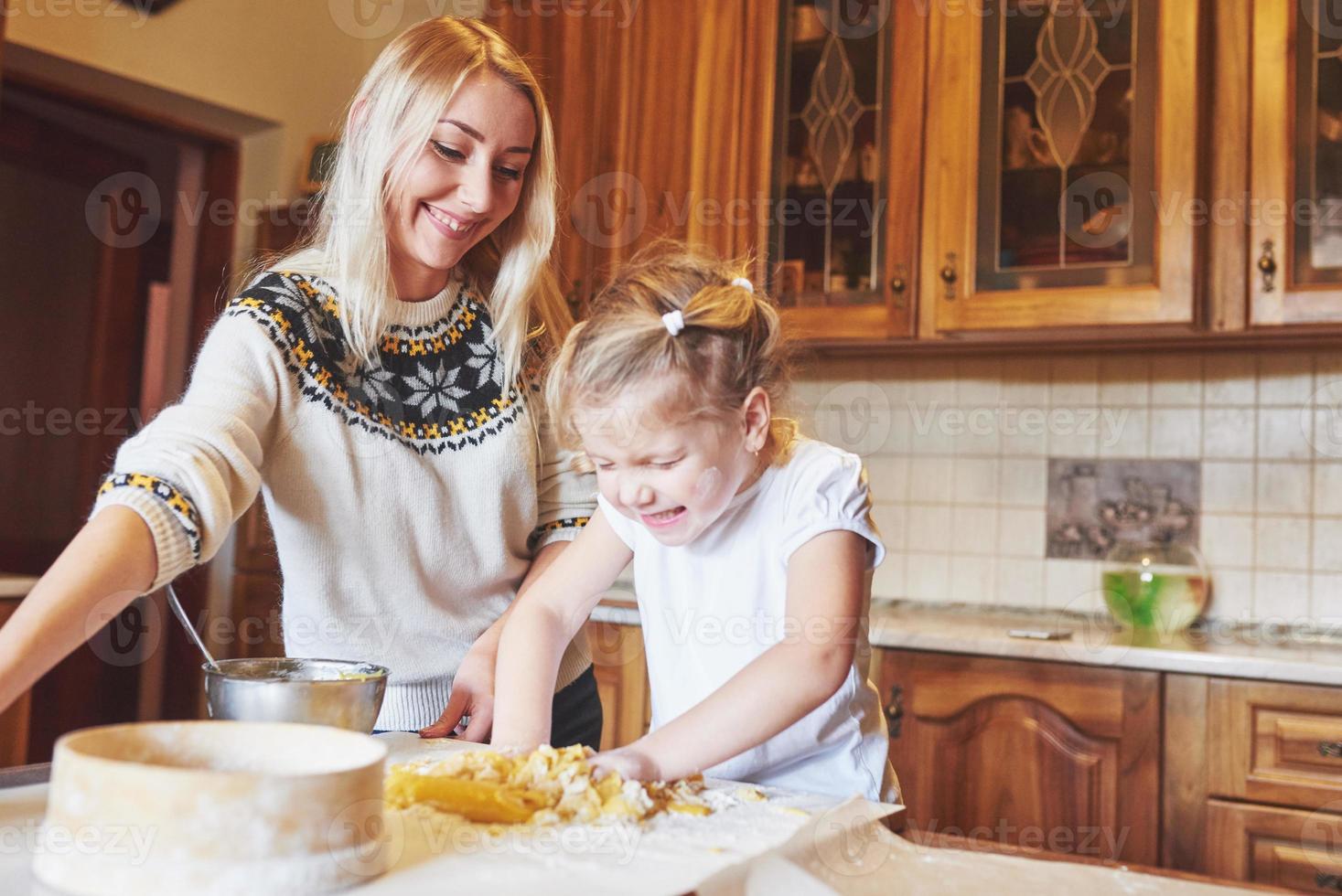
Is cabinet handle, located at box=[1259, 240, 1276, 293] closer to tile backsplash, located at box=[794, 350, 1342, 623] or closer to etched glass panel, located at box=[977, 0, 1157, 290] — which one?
etched glass panel, located at box=[977, 0, 1157, 290]

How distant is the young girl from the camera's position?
1006 millimetres

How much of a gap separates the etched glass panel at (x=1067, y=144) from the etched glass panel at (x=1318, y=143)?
24cm

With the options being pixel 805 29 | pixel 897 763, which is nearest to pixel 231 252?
pixel 805 29

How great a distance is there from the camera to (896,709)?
7.16ft

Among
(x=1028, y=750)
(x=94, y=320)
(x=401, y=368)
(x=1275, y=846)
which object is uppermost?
(x=94, y=320)

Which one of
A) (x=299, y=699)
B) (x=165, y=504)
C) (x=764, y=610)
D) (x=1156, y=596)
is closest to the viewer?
(x=299, y=699)

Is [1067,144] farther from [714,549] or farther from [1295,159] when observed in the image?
[714,549]

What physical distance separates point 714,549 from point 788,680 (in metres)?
0.24

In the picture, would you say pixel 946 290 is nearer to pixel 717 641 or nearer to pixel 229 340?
pixel 717 641

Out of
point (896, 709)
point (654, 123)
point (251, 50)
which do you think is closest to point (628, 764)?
point (896, 709)

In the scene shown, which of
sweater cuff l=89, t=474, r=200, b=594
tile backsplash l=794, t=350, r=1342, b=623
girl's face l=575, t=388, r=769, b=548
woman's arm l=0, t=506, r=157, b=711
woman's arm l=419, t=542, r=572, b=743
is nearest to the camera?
woman's arm l=0, t=506, r=157, b=711

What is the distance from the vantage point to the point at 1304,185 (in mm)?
2125

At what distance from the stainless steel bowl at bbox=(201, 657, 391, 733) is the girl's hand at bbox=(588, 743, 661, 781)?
0.55 ft

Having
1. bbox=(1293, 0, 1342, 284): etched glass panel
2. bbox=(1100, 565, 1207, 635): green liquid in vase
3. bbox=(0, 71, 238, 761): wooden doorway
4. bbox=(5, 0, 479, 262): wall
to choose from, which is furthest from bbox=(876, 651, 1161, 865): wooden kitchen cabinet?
bbox=(0, 71, 238, 761): wooden doorway
